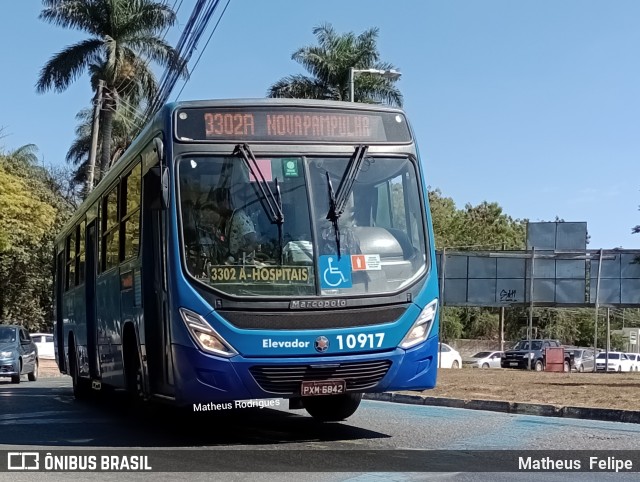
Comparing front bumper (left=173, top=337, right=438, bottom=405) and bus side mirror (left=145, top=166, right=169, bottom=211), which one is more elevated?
bus side mirror (left=145, top=166, right=169, bottom=211)

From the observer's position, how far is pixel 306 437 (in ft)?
35.1

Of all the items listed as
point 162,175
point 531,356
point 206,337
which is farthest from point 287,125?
point 531,356

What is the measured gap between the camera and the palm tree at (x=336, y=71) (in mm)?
40281

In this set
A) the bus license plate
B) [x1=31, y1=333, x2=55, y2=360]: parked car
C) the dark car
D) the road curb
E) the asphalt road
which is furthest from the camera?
Result: [x1=31, y1=333, x2=55, y2=360]: parked car

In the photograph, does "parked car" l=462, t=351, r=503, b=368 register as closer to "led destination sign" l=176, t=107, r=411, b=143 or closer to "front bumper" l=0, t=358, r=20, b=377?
"front bumper" l=0, t=358, r=20, b=377

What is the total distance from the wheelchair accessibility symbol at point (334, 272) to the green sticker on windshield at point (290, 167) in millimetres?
907

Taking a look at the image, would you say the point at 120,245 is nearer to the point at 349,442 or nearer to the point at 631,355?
the point at 349,442

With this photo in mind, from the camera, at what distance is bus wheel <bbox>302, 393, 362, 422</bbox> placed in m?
11.5

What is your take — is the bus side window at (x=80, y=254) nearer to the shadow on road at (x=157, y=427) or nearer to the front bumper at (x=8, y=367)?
the shadow on road at (x=157, y=427)

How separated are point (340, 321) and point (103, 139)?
102 feet

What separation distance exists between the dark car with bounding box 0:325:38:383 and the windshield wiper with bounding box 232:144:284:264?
17553mm

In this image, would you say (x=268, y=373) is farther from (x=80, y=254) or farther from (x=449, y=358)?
(x=449, y=358)

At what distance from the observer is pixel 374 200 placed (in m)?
9.92

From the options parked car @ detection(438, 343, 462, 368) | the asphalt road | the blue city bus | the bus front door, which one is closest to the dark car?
the asphalt road
